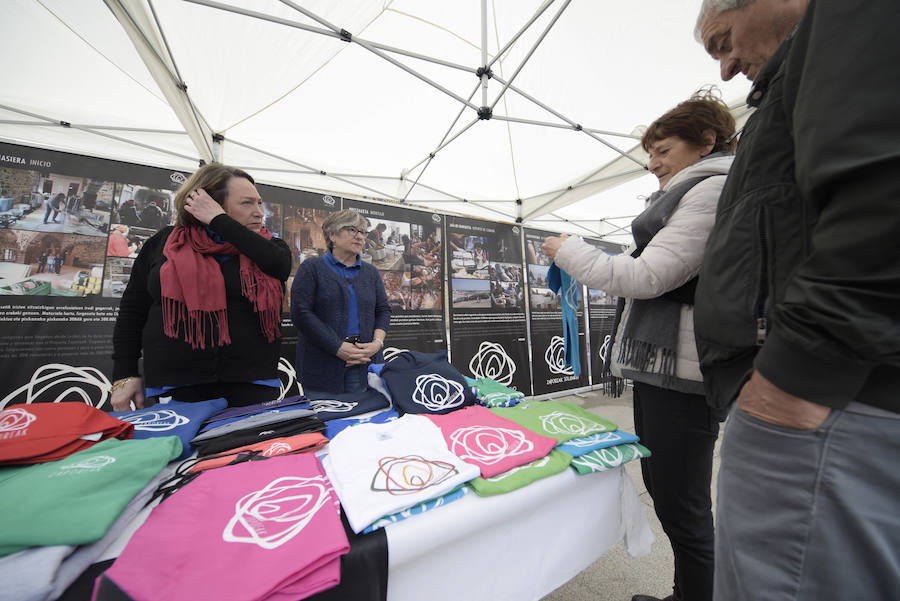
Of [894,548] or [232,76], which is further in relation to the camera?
[232,76]

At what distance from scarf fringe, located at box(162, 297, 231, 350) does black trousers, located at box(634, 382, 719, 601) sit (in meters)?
1.64

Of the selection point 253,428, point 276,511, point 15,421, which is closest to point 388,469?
point 276,511

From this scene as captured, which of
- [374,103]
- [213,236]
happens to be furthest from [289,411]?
[374,103]

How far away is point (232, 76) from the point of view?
2438mm

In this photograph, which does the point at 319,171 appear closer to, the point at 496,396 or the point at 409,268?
the point at 409,268

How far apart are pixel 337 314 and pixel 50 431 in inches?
48.1

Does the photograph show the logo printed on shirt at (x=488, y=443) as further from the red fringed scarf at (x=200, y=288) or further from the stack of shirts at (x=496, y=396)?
the red fringed scarf at (x=200, y=288)

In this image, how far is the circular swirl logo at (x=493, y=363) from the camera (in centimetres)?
374

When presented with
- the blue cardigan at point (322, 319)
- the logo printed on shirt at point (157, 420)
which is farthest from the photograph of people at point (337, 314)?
the logo printed on shirt at point (157, 420)

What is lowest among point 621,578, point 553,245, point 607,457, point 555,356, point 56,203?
point 621,578

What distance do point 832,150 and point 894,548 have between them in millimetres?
552

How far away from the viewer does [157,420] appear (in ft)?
3.01

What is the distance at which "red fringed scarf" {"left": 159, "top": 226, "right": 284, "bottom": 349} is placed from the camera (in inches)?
49.1

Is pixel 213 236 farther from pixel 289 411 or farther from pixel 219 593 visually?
pixel 219 593
